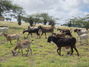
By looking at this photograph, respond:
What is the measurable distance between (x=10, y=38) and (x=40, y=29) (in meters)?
7.45

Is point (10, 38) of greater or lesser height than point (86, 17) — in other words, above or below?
below

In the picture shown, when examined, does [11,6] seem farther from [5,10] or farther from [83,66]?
[83,66]

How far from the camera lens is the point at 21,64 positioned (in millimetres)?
14688

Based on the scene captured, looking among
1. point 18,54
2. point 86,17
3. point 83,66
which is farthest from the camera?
point 86,17

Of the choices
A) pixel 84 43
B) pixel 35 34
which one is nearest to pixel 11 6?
pixel 35 34

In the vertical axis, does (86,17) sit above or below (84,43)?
above

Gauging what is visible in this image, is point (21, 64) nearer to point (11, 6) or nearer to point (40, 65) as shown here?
point (40, 65)

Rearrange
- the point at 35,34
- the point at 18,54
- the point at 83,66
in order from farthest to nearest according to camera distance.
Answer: the point at 35,34, the point at 18,54, the point at 83,66

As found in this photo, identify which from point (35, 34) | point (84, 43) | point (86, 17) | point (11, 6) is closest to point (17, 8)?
point (11, 6)

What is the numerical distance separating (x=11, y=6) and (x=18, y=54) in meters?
33.9

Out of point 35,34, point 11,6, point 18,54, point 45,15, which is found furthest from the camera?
point 45,15

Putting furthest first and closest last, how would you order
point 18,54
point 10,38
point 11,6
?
1. point 11,6
2. point 10,38
3. point 18,54

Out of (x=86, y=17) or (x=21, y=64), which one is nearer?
(x=21, y=64)

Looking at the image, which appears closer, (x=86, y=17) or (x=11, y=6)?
(x=86, y=17)
